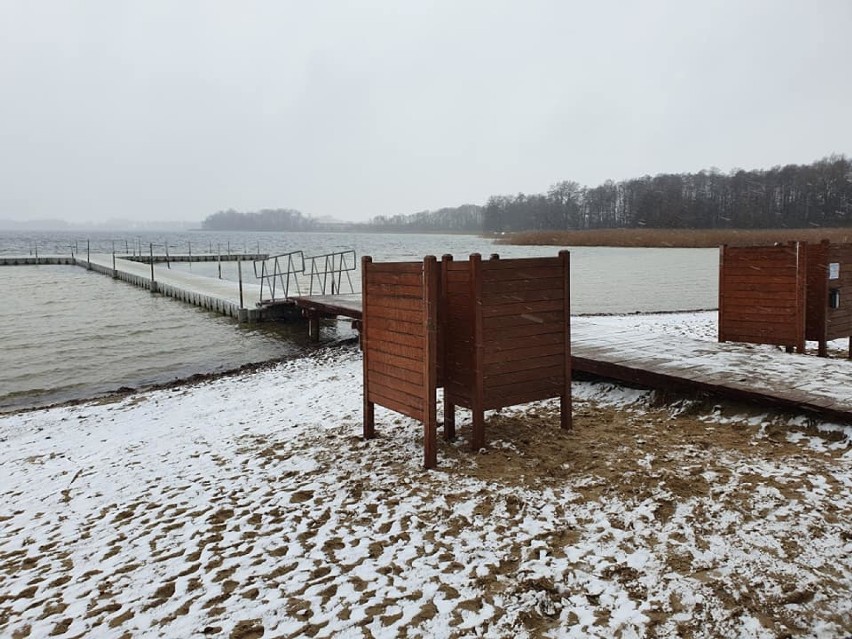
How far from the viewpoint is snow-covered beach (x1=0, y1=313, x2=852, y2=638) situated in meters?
2.94

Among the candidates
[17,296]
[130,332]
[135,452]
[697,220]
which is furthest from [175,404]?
[697,220]

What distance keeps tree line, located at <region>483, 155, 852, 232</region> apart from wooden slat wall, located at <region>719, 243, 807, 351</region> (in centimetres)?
9900

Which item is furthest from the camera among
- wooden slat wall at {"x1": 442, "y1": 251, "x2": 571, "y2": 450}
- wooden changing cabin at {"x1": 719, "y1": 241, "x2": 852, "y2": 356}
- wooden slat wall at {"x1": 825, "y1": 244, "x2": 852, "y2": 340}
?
wooden slat wall at {"x1": 825, "y1": 244, "x2": 852, "y2": 340}

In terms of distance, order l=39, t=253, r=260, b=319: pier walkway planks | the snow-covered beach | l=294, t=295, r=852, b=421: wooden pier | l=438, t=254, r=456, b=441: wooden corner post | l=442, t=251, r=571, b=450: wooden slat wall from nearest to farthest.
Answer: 1. the snow-covered beach
2. l=442, t=251, r=571, b=450: wooden slat wall
3. l=438, t=254, r=456, b=441: wooden corner post
4. l=294, t=295, r=852, b=421: wooden pier
5. l=39, t=253, r=260, b=319: pier walkway planks

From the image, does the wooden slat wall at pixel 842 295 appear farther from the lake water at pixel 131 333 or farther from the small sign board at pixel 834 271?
the lake water at pixel 131 333

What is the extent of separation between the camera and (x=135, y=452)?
19.7ft

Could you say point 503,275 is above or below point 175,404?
above

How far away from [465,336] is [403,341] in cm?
53

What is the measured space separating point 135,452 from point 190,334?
401 inches

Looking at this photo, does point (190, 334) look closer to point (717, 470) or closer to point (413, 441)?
point (413, 441)

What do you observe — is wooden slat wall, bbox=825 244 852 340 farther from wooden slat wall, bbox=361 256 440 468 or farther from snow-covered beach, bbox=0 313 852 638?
wooden slat wall, bbox=361 256 440 468

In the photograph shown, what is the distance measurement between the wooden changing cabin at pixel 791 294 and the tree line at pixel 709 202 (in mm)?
98834

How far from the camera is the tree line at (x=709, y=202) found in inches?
3735

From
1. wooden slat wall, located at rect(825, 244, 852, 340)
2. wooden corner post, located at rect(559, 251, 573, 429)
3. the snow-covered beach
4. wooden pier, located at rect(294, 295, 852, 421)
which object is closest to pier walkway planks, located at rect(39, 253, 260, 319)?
wooden pier, located at rect(294, 295, 852, 421)
